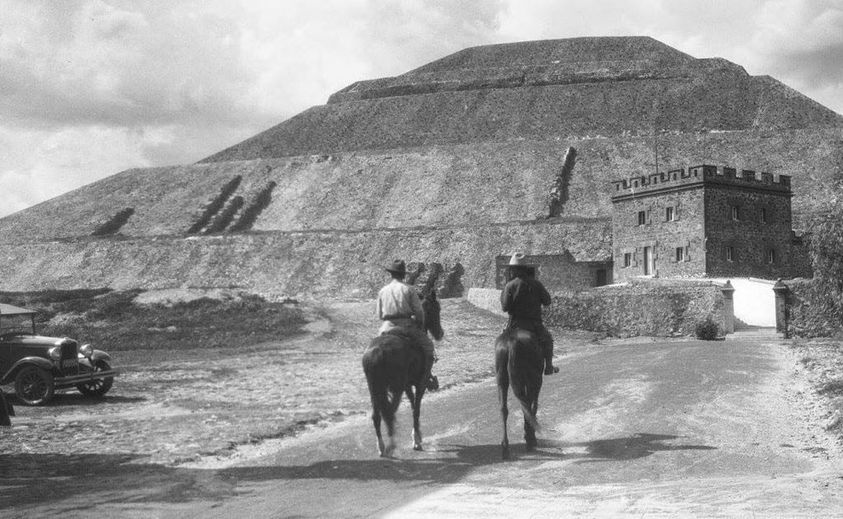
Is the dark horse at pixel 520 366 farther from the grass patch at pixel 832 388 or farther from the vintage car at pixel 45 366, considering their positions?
the vintage car at pixel 45 366

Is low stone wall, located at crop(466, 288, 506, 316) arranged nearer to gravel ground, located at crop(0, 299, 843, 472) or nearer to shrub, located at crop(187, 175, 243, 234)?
gravel ground, located at crop(0, 299, 843, 472)

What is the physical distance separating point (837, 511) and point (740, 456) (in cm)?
309

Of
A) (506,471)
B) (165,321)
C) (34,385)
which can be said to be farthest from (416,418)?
(165,321)

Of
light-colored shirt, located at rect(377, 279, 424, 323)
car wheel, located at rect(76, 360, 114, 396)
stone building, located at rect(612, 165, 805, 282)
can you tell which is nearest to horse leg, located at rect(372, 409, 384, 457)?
light-colored shirt, located at rect(377, 279, 424, 323)

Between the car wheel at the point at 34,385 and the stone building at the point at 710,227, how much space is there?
41.3 meters

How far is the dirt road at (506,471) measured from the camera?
9602mm

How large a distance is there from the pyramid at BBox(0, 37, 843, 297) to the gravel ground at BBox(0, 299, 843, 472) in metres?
27.0

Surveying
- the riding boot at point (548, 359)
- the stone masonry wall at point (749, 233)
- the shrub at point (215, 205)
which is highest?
the shrub at point (215, 205)

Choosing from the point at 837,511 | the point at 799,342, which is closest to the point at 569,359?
the point at 799,342

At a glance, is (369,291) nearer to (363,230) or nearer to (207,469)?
(363,230)

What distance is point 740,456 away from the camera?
1202 centimetres

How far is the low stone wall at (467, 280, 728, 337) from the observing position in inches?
1619

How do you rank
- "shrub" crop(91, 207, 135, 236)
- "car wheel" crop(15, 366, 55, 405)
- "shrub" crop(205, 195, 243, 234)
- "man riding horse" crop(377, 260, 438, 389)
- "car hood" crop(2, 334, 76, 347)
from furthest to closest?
1. "shrub" crop(91, 207, 135, 236)
2. "shrub" crop(205, 195, 243, 234)
3. "car hood" crop(2, 334, 76, 347)
4. "car wheel" crop(15, 366, 55, 405)
5. "man riding horse" crop(377, 260, 438, 389)

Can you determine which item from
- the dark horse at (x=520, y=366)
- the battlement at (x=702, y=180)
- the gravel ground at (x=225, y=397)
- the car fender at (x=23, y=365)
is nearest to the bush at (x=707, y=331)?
the gravel ground at (x=225, y=397)
